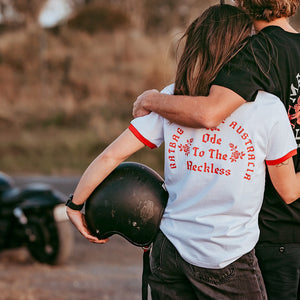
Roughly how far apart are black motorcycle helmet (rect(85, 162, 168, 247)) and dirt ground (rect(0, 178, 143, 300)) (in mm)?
2422

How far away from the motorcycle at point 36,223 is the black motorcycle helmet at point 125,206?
4.06m

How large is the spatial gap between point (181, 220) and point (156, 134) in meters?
0.36

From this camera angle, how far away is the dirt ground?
489cm

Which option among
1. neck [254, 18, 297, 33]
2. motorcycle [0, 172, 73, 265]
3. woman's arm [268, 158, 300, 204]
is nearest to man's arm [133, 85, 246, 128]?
woman's arm [268, 158, 300, 204]

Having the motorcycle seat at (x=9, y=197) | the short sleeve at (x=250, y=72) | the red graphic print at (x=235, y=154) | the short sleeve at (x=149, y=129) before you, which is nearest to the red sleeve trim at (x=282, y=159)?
the red graphic print at (x=235, y=154)

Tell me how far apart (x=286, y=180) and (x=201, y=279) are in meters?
0.49

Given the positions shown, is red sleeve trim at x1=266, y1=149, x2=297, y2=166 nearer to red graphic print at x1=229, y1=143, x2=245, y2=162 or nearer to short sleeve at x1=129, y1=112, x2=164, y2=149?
red graphic print at x1=229, y1=143, x2=245, y2=162

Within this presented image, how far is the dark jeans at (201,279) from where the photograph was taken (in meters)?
2.12

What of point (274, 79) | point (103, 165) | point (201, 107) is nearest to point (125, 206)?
point (103, 165)

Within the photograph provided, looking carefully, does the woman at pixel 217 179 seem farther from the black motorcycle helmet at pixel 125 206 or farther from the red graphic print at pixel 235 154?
the black motorcycle helmet at pixel 125 206

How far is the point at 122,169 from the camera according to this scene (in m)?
2.47

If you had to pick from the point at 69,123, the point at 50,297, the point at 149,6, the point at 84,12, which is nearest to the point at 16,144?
the point at 69,123

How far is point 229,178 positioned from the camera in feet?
6.89

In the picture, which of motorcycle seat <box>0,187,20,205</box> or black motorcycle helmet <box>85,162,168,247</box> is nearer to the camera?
black motorcycle helmet <box>85,162,168,247</box>
